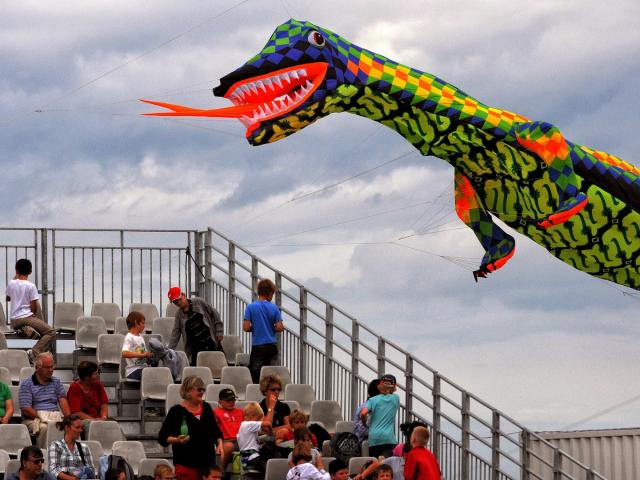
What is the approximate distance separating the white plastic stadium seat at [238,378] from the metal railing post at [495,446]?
9.55 ft

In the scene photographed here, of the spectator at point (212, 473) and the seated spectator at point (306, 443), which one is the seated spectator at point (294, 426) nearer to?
the seated spectator at point (306, 443)

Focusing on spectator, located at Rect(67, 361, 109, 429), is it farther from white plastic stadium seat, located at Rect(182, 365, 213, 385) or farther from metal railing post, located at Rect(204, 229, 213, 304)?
metal railing post, located at Rect(204, 229, 213, 304)

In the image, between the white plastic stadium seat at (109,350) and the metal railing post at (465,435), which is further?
the white plastic stadium seat at (109,350)

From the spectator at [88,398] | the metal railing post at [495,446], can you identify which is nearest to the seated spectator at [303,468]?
the spectator at [88,398]

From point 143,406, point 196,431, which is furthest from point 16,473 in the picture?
point 143,406

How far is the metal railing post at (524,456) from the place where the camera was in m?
19.2

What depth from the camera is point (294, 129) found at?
17094mm

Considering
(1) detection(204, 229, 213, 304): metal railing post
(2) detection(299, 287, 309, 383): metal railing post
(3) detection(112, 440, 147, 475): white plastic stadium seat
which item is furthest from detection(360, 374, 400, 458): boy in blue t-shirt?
(1) detection(204, 229, 213, 304): metal railing post

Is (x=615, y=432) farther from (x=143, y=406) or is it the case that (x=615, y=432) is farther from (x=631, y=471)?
(x=143, y=406)

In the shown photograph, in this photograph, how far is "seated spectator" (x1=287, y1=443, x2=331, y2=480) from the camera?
50.4 feet

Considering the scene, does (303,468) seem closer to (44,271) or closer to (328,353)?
(328,353)

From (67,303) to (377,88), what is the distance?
217 inches

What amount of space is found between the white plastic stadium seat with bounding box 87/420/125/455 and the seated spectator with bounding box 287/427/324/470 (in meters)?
2.10

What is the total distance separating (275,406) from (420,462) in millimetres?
1748
